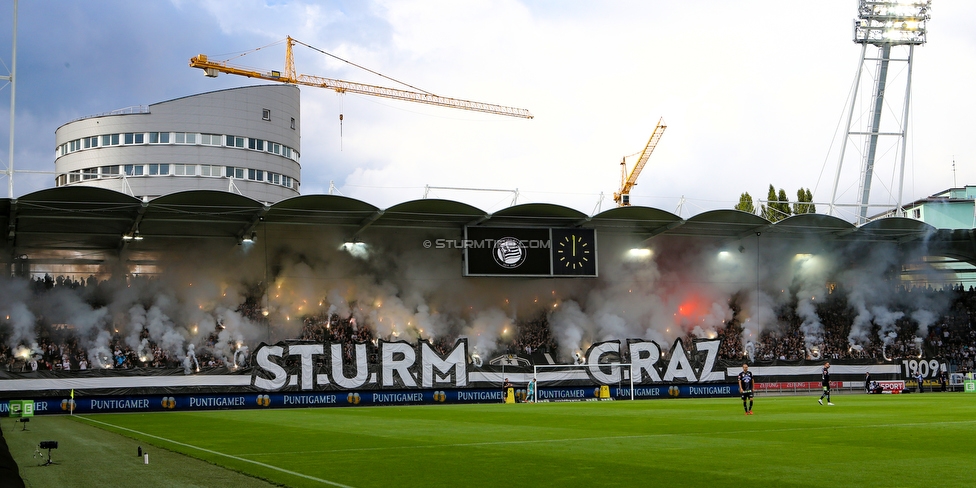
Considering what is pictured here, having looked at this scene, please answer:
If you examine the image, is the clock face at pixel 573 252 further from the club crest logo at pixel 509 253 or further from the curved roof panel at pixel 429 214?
the curved roof panel at pixel 429 214

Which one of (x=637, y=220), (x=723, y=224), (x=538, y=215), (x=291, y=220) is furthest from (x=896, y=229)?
(x=291, y=220)

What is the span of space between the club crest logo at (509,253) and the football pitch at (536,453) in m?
25.4

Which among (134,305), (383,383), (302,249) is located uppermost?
(302,249)

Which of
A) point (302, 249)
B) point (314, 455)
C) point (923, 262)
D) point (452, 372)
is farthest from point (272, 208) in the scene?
point (923, 262)

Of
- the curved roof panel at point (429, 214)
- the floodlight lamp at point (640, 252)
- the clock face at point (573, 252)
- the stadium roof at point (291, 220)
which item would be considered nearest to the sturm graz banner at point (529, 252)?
the clock face at point (573, 252)

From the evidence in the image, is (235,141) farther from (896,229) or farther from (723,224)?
(896,229)

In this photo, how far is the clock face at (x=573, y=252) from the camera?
172ft

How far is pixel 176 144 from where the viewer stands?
83.4 meters

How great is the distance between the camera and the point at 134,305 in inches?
2024

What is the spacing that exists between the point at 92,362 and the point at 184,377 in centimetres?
981

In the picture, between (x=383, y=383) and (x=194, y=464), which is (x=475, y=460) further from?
(x=383, y=383)

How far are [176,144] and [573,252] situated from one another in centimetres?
A: 4866

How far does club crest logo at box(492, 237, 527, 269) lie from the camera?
169 ft

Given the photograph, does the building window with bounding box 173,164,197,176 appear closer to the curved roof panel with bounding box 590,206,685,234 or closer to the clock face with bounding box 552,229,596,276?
the clock face with bounding box 552,229,596,276
